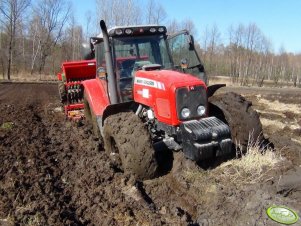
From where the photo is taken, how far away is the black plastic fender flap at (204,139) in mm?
5262

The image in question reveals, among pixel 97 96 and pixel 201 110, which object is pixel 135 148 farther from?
pixel 97 96

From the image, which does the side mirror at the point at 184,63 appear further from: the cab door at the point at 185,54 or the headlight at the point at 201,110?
the headlight at the point at 201,110

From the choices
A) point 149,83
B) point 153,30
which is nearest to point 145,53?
point 153,30

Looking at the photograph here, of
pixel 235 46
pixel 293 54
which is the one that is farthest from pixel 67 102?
pixel 293 54

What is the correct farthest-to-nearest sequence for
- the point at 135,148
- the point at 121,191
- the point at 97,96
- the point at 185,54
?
the point at 97,96 → the point at 185,54 → the point at 135,148 → the point at 121,191

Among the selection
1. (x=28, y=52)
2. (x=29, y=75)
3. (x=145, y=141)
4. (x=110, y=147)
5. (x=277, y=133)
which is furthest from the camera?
(x=28, y=52)

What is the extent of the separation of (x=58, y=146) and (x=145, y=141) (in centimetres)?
288

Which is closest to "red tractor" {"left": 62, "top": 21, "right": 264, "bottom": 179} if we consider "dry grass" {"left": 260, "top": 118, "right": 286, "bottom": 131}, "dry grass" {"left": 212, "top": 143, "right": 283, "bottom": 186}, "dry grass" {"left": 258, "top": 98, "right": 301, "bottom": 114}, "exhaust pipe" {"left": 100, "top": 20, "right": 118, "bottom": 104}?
"exhaust pipe" {"left": 100, "top": 20, "right": 118, "bottom": 104}

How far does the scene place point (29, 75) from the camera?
35.7 m

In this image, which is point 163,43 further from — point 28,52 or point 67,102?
point 28,52

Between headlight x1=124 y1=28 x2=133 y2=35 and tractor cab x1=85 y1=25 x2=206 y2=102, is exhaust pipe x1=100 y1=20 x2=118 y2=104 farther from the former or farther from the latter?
headlight x1=124 y1=28 x2=133 y2=35

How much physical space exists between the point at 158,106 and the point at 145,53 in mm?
1435

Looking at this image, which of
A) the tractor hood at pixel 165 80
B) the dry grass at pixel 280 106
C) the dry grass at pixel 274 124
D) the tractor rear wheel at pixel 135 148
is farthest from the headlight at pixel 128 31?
the dry grass at pixel 280 106

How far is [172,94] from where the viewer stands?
219 inches
